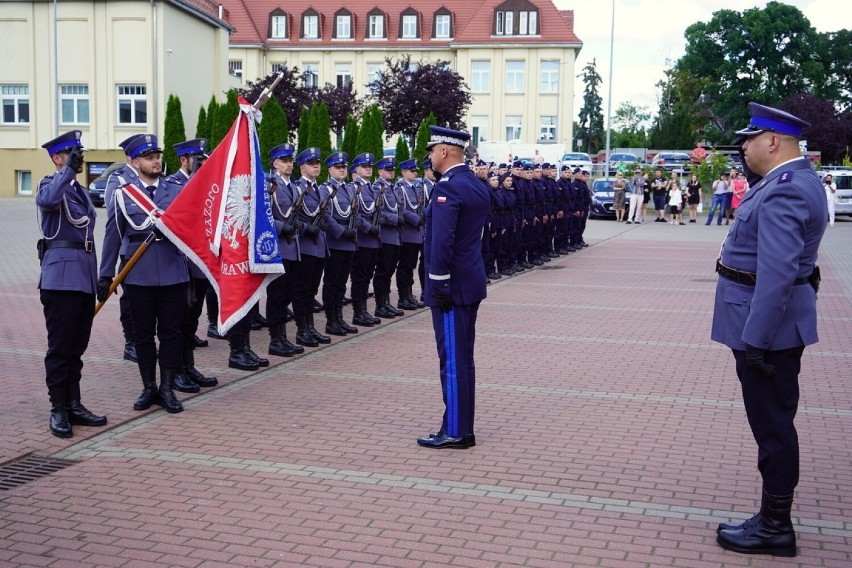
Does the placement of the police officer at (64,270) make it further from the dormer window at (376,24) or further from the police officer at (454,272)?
the dormer window at (376,24)

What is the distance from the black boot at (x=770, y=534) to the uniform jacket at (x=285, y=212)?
582 cm

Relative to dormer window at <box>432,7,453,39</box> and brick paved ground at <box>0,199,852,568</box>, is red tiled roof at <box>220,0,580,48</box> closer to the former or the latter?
dormer window at <box>432,7,453,39</box>

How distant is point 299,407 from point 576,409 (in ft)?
6.90

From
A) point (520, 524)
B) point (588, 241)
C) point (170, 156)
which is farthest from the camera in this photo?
point (170, 156)

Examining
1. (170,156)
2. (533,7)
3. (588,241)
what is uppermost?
(533,7)

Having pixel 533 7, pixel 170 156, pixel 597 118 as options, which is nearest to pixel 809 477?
pixel 170 156

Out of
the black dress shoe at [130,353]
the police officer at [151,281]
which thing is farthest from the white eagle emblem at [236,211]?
the black dress shoe at [130,353]

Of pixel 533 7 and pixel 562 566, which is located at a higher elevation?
pixel 533 7

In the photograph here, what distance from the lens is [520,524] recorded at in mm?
5250

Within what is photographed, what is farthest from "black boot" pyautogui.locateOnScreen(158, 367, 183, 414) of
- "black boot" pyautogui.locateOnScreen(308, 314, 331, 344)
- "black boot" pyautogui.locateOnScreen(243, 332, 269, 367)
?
"black boot" pyautogui.locateOnScreen(308, 314, 331, 344)

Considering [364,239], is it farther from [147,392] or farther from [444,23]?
[444,23]

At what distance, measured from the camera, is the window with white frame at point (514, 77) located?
64875 mm

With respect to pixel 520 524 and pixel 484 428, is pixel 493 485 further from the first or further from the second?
pixel 484 428

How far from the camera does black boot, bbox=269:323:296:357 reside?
9.91 metres
